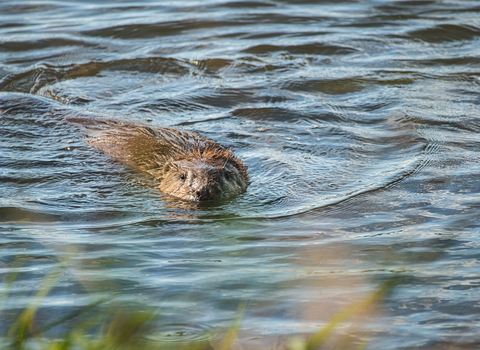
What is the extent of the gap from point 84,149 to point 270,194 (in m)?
2.16

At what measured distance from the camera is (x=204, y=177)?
5320 mm

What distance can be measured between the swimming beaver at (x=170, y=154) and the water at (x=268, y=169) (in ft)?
0.43

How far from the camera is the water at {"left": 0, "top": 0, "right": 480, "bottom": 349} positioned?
3.35 m

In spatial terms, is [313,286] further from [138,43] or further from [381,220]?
[138,43]

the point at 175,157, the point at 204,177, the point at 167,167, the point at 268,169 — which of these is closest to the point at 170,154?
the point at 175,157

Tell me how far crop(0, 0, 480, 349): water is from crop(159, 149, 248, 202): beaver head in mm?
108

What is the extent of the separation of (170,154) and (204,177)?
2.76 feet

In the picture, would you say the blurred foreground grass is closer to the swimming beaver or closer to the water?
the water

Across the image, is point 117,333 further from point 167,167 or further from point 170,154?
point 170,154

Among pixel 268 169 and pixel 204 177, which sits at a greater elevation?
pixel 204 177

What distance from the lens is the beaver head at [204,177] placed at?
17.5ft

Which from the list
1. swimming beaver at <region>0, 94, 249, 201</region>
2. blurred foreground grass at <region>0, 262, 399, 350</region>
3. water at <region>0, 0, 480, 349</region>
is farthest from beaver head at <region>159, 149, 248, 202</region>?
blurred foreground grass at <region>0, 262, 399, 350</region>

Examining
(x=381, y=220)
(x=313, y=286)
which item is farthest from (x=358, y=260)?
(x=381, y=220)

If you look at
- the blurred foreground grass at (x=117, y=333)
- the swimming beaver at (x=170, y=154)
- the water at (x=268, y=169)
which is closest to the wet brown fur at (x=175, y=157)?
the swimming beaver at (x=170, y=154)
